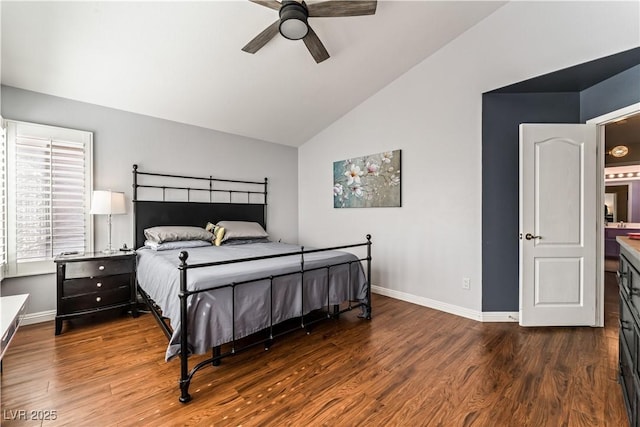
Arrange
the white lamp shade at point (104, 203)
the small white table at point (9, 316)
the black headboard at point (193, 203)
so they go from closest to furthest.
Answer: the small white table at point (9, 316)
the white lamp shade at point (104, 203)
the black headboard at point (193, 203)

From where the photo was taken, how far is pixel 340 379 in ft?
6.59

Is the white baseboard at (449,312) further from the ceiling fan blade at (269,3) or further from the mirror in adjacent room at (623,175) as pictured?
the mirror in adjacent room at (623,175)

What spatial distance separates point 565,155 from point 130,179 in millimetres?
4918

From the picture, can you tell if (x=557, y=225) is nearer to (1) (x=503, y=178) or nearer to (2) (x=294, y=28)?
(1) (x=503, y=178)

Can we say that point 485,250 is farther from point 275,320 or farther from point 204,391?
point 204,391

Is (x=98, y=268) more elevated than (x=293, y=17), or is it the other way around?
(x=293, y=17)

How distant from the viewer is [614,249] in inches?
226

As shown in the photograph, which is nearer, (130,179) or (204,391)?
(204,391)

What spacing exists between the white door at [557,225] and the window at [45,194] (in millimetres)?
4779

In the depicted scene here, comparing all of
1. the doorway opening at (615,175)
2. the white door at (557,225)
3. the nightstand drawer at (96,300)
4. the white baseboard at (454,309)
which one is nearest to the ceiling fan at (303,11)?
the white door at (557,225)

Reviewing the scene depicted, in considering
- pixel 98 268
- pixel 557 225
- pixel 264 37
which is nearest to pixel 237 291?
pixel 98 268

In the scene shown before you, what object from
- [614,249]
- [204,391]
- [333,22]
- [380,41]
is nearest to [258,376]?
[204,391]

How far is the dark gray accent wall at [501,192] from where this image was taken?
307cm

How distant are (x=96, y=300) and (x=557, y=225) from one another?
15.8 feet
